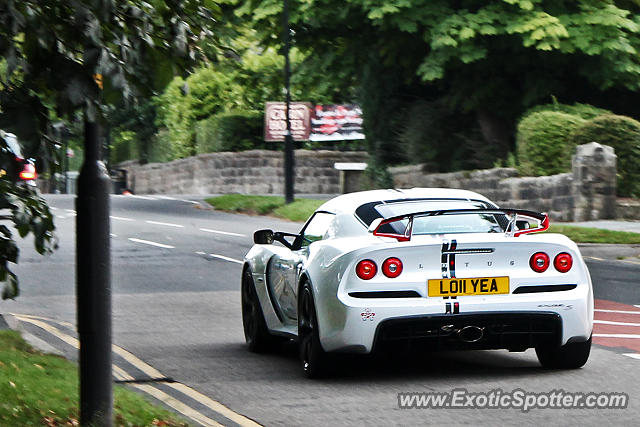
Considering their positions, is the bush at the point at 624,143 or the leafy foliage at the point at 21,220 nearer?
the leafy foliage at the point at 21,220

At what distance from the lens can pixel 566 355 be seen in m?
9.90

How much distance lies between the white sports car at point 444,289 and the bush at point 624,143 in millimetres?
18007

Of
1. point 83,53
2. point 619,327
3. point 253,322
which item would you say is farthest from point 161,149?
point 83,53

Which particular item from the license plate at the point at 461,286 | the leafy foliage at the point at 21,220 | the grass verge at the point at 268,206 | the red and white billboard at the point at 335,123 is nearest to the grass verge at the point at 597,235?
the grass verge at the point at 268,206

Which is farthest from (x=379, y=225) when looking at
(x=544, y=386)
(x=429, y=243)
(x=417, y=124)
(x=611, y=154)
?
(x=417, y=124)

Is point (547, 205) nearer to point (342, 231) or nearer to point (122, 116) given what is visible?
point (342, 231)

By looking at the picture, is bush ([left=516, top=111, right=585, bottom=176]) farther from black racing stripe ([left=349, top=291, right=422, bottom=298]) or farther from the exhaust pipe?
black racing stripe ([left=349, top=291, right=422, bottom=298])

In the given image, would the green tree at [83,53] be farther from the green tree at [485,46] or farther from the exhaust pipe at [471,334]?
the green tree at [485,46]

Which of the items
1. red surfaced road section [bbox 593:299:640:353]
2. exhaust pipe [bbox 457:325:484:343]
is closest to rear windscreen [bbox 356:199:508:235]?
exhaust pipe [bbox 457:325:484:343]

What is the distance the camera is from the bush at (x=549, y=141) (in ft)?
93.7

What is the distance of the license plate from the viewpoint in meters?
9.27

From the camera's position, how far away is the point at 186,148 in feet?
177

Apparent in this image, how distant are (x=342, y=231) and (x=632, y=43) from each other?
21.6 m

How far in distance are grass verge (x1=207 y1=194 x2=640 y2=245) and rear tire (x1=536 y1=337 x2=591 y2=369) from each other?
12.9 meters
